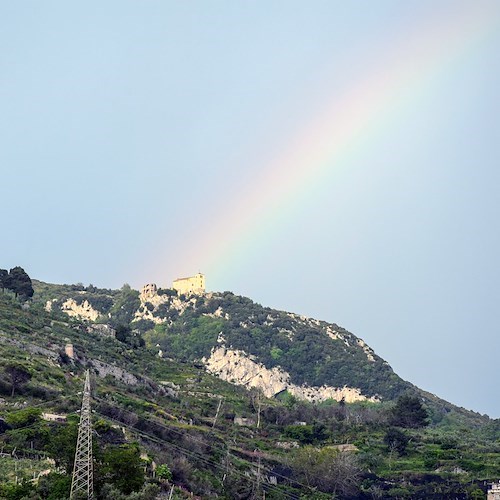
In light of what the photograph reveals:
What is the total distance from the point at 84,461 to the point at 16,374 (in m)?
25.3

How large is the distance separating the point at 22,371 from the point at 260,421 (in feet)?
95.7

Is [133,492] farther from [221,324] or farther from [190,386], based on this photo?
[221,324]

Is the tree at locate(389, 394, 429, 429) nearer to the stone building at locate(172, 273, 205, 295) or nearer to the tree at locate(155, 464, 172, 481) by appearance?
the tree at locate(155, 464, 172, 481)

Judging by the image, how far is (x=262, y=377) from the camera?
140 meters

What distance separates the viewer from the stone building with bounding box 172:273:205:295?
552 ft

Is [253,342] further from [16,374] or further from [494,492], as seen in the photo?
[16,374]

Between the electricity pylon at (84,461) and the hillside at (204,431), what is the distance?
3.73 ft

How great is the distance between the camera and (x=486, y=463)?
7738 centimetres

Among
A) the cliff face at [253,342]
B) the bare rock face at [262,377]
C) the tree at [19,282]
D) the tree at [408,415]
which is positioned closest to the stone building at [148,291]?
the cliff face at [253,342]

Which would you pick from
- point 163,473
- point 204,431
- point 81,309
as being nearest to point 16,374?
point 163,473

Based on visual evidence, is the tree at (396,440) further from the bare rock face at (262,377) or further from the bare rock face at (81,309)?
the bare rock face at (81,309)

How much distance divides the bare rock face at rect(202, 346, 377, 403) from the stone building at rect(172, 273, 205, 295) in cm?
2700

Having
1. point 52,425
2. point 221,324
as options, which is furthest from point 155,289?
point 52,425

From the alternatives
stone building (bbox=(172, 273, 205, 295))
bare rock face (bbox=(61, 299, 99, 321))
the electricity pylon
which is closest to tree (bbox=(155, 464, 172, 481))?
the electricity pylon
